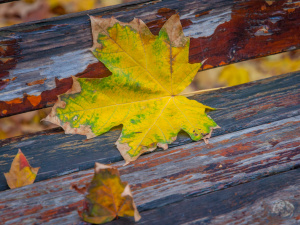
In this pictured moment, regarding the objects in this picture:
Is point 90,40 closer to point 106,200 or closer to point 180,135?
point 180,135

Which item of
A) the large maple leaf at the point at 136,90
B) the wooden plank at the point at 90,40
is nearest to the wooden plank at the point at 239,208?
the large maple leaf at the point at 136,90

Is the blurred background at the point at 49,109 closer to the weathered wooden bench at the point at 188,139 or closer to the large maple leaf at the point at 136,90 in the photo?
the weathered wooden bench at the point at 188,139

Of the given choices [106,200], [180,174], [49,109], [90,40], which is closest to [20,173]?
[106,200]

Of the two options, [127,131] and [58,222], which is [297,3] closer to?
[127,131]

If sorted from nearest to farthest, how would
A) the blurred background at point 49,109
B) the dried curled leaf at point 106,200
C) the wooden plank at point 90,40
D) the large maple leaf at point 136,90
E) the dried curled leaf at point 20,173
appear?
the dried curled leaf at point 106,200
the dried curled leaf at point 20,173
the large maple leaf at point 136,90
the wooden plank at point 90,40
the blurred background at point 49,109

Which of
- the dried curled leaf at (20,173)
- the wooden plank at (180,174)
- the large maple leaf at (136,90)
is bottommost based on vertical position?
the wooden plank at (180,174)

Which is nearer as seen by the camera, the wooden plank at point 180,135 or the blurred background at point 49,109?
the wooden plank at point 180,135
